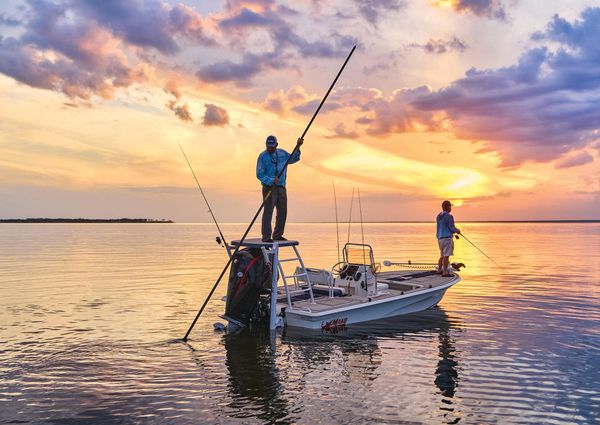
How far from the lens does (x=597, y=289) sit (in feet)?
74.5

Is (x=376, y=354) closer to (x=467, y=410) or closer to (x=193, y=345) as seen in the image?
(x=467, y=410)

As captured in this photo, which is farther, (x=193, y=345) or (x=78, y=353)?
A: (x=193, y=345)

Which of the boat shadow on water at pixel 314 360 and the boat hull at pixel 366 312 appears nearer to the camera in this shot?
the boat shadow on water at pixel 314 360

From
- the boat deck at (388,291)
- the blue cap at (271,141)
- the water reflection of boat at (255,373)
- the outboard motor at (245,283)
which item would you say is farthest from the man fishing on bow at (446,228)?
the water reflection of boat at (255,373)

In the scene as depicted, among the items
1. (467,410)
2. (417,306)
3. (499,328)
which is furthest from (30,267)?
(467,410)

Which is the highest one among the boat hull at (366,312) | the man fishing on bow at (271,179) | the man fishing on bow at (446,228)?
the man fishing on bow at (271,179)

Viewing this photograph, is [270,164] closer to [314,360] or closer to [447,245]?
[314,360]

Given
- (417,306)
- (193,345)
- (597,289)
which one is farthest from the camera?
(597,289)

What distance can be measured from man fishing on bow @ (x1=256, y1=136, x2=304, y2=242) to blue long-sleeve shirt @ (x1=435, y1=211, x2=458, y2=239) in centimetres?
641

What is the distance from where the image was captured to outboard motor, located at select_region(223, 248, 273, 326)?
12234 mm

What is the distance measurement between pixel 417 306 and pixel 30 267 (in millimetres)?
26070

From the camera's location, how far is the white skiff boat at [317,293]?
1236 cm

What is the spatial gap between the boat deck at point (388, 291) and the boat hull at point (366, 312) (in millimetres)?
154

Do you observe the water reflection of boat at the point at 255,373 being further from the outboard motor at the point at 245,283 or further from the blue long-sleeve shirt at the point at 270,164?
the blue long-sleeve shirt at the point at 270,164
